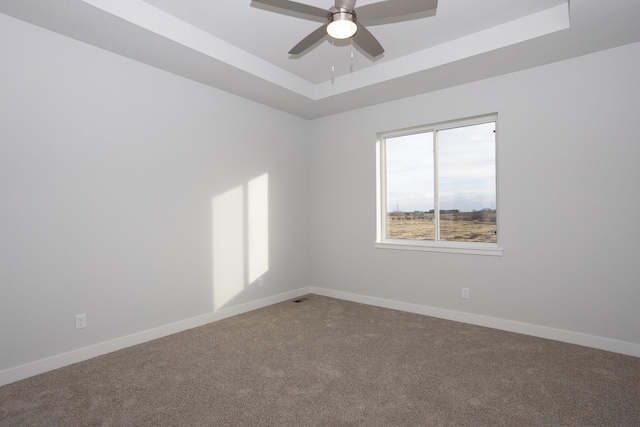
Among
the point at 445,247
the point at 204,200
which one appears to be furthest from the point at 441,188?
the point at 204,200

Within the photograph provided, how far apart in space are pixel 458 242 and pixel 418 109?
1.63 m

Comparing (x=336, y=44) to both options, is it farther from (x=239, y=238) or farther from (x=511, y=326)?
(x=511, y=326)

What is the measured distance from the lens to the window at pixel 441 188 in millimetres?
3742

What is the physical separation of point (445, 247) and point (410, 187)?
91 cm

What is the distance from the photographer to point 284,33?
3076mm

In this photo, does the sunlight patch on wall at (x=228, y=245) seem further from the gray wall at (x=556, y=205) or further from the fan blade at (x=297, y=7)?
the fan blade at (x=297, y=7)

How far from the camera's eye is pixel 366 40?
2.38 metres

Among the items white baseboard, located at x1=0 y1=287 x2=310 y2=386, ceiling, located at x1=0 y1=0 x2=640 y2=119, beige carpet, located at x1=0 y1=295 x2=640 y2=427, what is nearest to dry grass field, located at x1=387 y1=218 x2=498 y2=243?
beige carpet, located at x1=0 y1=295 x2=640 y2=427

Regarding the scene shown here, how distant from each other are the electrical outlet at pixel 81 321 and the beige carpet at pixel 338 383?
299 mm

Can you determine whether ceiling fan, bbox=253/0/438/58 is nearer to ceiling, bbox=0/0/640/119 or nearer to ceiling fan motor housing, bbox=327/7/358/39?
ceiling fan motor housing, bbox=327/7/358/39

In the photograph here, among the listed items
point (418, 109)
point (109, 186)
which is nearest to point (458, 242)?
point (418, 109)

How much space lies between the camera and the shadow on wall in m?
3.84

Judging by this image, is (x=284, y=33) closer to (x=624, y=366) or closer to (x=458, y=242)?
(x=458, y=242)

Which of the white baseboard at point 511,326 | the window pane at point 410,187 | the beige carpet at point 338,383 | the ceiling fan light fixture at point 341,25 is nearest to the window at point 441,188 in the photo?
the window pane at point 410,187
